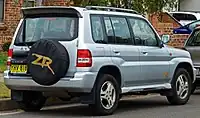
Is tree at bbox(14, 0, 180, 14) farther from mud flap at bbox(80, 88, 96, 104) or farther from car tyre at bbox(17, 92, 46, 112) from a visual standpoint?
mud flap at bbox(80, 88, 96, 104)

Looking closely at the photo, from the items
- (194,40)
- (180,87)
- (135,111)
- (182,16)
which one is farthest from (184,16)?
(135,111)

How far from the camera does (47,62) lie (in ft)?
33.5

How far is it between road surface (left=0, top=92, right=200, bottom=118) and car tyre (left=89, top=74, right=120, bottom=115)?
0.60 ft

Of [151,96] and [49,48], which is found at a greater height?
[49,48]

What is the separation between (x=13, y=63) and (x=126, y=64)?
2.04 metres

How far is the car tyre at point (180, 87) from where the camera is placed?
12.3 metres

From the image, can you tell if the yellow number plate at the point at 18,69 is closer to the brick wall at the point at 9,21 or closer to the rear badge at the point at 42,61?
the rear badge at the point at 42,61

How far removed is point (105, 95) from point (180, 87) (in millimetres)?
2494

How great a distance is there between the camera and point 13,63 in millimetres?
10664

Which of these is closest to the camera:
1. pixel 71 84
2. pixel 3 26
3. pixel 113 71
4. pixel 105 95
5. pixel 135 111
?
pixel 71 84

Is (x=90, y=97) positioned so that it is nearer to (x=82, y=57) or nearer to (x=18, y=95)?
(x=82, y=57)

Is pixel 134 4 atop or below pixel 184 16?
atop

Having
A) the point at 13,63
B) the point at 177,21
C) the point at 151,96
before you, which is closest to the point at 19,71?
the point at 13,63

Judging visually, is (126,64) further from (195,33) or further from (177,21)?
(177,21)
